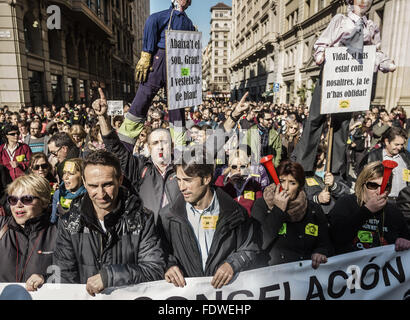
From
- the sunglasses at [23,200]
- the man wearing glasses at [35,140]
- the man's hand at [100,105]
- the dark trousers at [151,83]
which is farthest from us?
the man wearing glasses at [35,140]

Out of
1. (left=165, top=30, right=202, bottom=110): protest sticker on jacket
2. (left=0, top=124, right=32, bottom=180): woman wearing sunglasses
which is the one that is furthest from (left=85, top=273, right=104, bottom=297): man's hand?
(left=0, top=124, right=32, bottom=180): woman wearing sunglasses

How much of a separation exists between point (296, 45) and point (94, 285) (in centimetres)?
2981

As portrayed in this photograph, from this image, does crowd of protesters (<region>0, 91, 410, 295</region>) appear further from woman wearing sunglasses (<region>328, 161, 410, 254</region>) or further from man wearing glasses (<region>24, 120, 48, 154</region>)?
man wearing glasses (<region>24, 120, 48, 154</region>)

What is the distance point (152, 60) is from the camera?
301 centimetres

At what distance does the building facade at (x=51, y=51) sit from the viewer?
13.1 meters

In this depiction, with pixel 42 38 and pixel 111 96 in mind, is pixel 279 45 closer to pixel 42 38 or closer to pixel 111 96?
pixel 111 96

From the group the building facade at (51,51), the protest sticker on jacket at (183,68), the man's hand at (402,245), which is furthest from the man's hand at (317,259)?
the building facade at (51,51)

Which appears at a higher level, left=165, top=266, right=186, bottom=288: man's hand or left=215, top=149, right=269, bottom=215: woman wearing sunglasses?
left=215, top=149, right=269, bottom=215: woman wearing sunglasses

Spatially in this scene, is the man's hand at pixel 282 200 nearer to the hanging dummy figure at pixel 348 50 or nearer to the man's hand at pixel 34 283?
the hanging dummy figure at pixel 348 50

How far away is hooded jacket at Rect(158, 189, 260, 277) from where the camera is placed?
2.15 m

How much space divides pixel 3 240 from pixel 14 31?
1431 cm

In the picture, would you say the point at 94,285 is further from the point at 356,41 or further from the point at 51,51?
the point at 51,51

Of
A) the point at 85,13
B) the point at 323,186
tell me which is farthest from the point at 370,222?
the point at 85,13

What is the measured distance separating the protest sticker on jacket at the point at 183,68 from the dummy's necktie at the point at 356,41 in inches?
60.1
